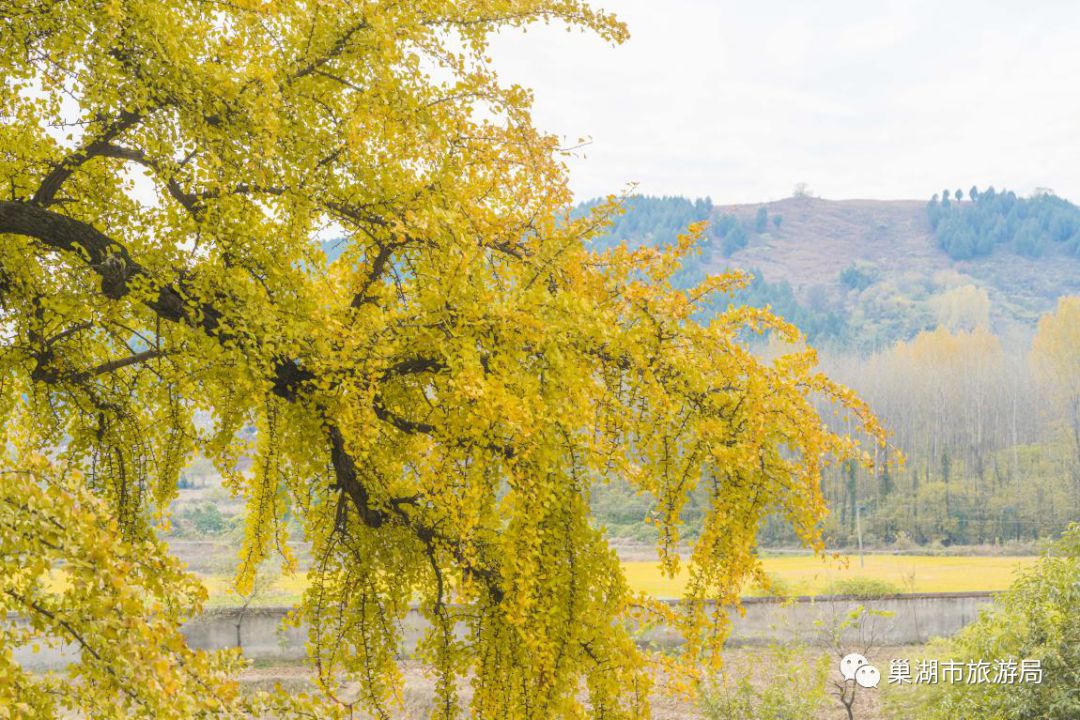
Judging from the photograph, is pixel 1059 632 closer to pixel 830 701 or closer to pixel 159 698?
pixel 830 701

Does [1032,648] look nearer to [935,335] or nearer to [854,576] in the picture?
[854,576]

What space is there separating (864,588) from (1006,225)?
119 metres

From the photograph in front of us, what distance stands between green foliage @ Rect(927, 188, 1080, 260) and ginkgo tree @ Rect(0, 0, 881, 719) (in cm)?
12700

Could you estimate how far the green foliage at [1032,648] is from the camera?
25.7 ft

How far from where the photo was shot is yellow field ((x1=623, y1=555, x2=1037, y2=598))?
65.7ft

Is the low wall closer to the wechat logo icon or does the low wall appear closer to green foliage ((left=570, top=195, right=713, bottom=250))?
the wechat logo icon

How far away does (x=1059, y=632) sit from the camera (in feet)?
26.1

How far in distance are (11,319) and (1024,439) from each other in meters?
43.4

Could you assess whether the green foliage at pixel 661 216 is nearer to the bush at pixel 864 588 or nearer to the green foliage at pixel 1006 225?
the green foliage at pixel 1006 225

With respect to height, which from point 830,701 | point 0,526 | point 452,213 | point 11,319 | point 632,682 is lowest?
point 830,701

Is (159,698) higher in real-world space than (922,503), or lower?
higher

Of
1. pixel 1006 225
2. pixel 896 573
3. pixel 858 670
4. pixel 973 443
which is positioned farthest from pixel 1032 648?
pixel 1006 225

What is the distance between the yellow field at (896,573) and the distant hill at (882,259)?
54141mm

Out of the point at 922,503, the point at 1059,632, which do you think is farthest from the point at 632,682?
the point at 922,503
